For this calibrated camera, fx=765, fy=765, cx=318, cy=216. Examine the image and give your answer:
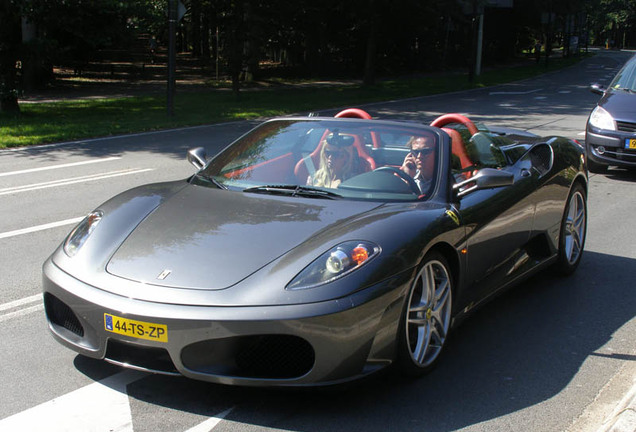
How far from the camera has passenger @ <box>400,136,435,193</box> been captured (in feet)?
15.1

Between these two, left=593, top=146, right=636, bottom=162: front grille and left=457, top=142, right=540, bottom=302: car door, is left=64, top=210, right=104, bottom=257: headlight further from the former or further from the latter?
left=593, top=146, right=636, bottom=162: front grille

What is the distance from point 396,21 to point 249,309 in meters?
30.5

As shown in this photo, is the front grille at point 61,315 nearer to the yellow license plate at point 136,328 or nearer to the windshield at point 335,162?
A: the yellow license plate at point 136,328

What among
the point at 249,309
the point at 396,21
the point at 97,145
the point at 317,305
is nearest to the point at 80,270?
the point at 249,309

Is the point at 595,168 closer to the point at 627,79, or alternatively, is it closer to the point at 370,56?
the point at 627,79

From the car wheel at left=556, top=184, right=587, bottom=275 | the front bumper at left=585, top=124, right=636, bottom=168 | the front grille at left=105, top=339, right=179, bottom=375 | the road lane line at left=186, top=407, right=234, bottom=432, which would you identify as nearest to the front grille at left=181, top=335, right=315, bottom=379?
the front grille at left=105, top=339, right=179, bottom=375

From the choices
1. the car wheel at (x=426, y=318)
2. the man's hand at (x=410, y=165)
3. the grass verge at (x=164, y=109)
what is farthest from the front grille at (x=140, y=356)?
the grass verge at (x=164, y=109)

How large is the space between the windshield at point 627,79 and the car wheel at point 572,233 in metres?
6.06

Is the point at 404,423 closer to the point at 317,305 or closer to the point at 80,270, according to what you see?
the point at 317,305

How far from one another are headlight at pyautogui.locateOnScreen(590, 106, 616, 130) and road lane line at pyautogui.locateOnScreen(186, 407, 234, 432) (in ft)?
29.3

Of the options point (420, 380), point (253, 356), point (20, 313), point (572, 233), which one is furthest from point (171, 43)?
point (253, 356)

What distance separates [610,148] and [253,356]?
886 cm

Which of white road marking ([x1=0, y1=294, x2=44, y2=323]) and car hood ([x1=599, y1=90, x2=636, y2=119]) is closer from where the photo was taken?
white road marking ([x1=0, y1=294, x2=44, y2=323])

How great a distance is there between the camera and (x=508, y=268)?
16.6 ft
